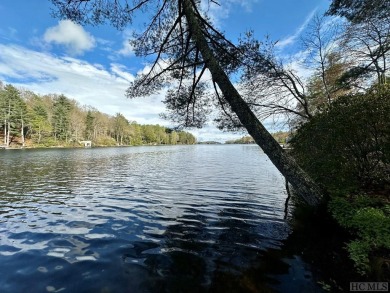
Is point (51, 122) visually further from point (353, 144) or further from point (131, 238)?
point (353, 144)

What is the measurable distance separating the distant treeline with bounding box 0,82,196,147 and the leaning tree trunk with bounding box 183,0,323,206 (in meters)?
70.5

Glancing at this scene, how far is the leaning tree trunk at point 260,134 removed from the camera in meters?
5.87

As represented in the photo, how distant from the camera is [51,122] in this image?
72.9 meters

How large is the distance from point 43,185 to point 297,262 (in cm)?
1367

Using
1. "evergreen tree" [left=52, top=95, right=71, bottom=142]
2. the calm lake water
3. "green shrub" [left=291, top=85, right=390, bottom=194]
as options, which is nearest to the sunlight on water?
the calm lake water

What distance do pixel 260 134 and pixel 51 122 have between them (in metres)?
82.7

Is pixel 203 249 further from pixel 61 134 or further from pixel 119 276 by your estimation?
pixel 61 134

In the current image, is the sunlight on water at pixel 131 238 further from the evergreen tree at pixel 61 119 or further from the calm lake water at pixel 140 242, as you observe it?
the evergreen tree at pixel 61 119

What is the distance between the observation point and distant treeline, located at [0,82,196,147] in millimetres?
60250

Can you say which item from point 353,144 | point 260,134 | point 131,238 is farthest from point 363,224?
point 131,238

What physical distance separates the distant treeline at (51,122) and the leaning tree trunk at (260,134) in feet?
231

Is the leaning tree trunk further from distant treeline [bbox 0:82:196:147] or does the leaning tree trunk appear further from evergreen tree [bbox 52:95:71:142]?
evergreen tree [bbox 52:95:71:142]

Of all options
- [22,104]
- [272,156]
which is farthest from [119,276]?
[22,104]

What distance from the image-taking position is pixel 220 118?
9.43 meters
